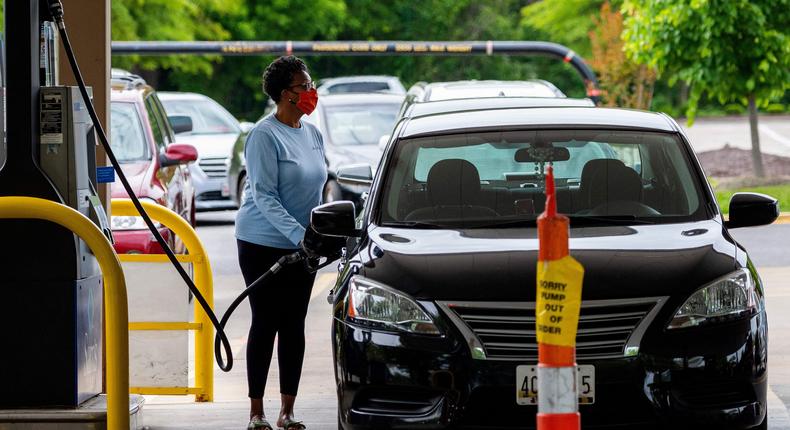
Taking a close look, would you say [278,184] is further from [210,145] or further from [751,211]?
[210,145]

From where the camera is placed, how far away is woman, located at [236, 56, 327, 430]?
682 centimetres

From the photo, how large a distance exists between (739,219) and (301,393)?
2.73 m

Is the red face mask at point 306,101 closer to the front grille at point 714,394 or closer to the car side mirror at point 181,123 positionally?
the front grille at point 714,394

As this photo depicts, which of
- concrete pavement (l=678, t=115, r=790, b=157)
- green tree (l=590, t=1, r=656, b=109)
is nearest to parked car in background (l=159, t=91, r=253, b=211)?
green tree (l=590, t=1, r=656, b=109)

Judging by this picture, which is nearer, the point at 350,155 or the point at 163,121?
the point at 163,121

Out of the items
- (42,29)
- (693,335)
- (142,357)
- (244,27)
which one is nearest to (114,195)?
(142,357)

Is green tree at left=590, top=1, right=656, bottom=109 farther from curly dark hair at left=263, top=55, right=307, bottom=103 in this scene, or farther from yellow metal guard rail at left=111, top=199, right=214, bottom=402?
curly dark hair at left=263, top=55, right=307, bottom=103

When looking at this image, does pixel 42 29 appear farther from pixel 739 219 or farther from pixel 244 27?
pixel 244 27

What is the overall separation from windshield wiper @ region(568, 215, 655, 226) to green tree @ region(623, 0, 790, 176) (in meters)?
13.8

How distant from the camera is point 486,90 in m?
15.0

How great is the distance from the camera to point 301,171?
691cm

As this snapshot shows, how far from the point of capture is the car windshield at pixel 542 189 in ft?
21.4

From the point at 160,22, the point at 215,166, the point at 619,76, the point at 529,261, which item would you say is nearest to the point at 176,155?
the point at 529,261

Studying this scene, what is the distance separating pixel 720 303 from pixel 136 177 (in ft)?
21.7
